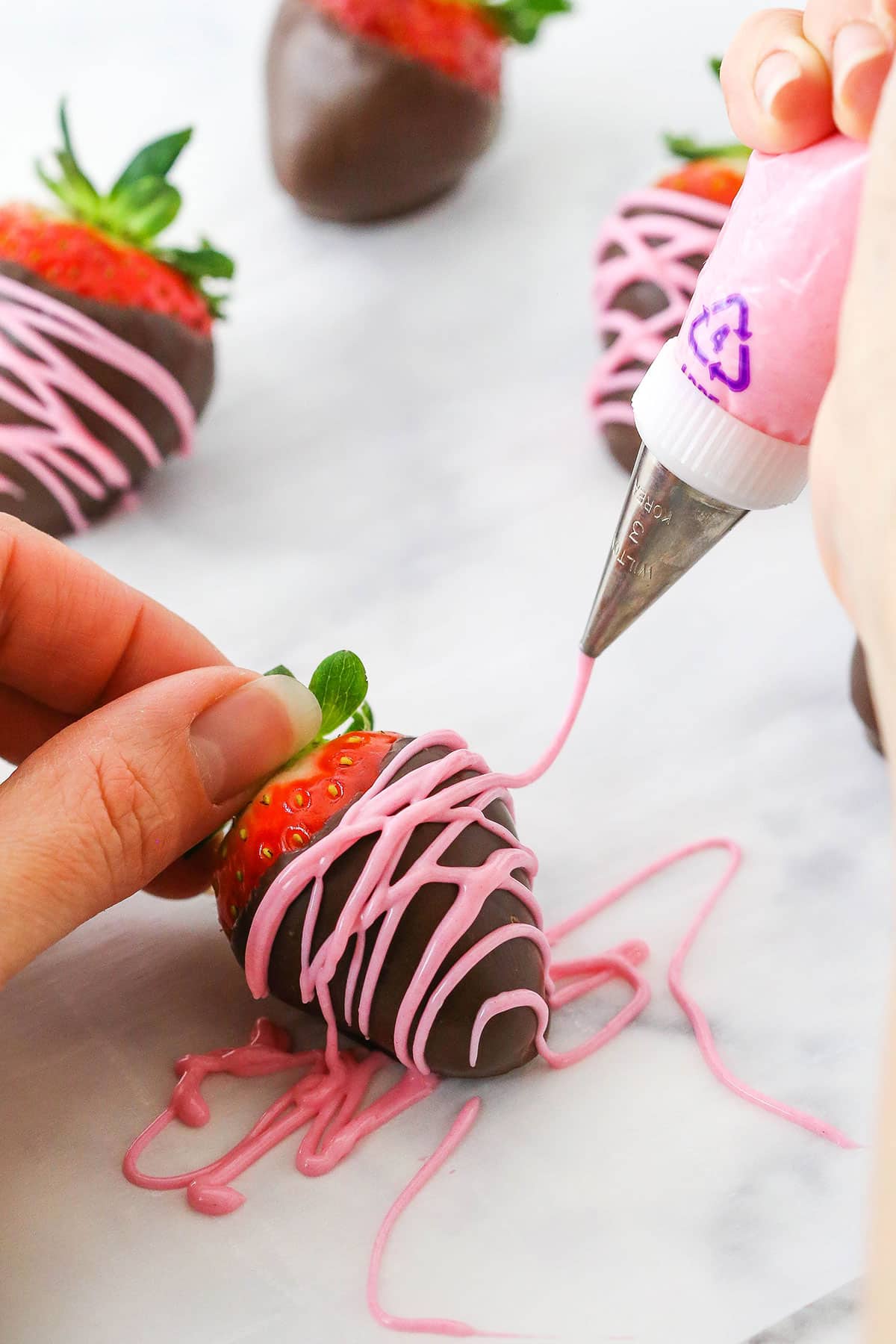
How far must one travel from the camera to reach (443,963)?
0.82 metres

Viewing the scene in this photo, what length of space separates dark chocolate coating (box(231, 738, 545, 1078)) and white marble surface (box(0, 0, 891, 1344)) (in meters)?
0.05

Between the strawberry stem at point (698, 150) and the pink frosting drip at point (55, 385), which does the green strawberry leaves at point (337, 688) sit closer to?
the pink frosting drip at point (55, 385)

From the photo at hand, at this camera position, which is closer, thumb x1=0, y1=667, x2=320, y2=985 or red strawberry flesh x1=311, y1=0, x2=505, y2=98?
thumb x1=0, y1=667, x2=320, y2=985

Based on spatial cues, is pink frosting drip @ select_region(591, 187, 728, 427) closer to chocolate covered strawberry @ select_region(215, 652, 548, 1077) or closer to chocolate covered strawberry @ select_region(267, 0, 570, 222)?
chocolate covered strawberry @ select_region(267, 0, 570, 222)

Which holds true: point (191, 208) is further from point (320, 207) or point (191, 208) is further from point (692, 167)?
point (692, 167)

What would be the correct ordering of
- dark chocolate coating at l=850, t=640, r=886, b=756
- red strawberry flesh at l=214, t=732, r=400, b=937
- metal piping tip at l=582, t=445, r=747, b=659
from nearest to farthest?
metal piping tip at l=582, t=445, r=747, b=659, red strawberry flesh at l=214, t=732, r=400, b=937, dark chocolate coating at l=850, t=640, r=886, b=756

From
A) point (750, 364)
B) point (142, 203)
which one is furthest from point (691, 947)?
point (142, 203)

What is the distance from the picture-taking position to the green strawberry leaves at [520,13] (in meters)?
1.57

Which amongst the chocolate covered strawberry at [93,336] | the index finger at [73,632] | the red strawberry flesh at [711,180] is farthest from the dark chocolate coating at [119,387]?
the red strawberry flesh at [711,180]

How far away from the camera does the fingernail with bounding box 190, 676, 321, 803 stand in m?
0.84

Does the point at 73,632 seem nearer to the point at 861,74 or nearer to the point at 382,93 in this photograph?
the point at 861,74

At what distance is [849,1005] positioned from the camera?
0.94 metres

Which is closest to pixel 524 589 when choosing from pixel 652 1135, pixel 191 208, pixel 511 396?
pixel 511 396

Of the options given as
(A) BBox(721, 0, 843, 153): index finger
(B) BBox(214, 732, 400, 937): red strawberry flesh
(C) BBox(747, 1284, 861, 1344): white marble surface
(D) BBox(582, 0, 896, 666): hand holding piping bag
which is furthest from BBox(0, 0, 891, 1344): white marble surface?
(A) BBox(721, 0, 843, 153): index finger
